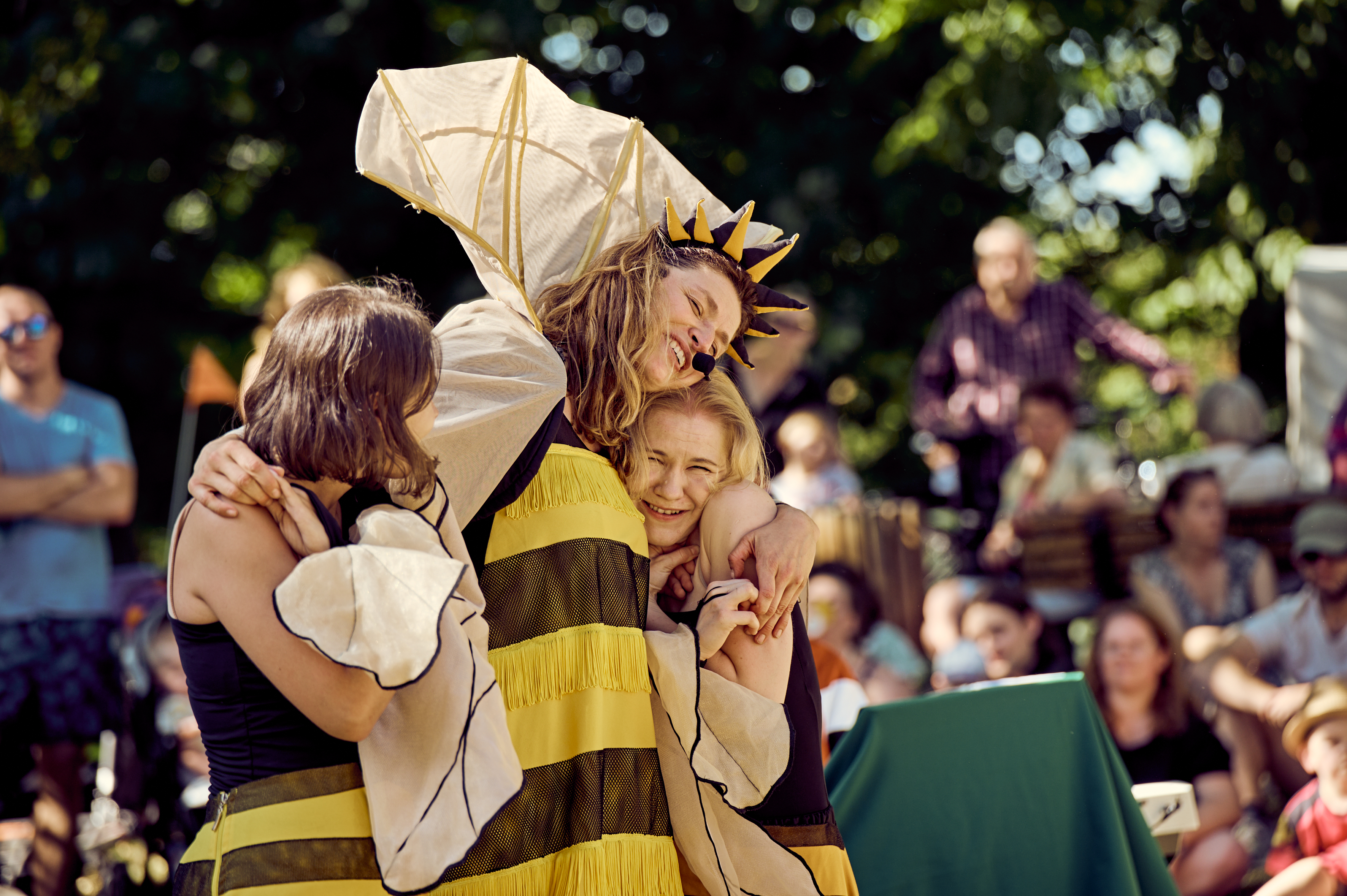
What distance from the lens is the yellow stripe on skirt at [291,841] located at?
1.65m

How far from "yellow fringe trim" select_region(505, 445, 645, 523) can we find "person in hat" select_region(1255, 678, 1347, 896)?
2.45 meters

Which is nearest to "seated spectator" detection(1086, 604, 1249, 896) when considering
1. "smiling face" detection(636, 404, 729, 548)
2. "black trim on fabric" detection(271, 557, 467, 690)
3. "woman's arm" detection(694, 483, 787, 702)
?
"woman's arm" detection(694, 483, 787, 702)

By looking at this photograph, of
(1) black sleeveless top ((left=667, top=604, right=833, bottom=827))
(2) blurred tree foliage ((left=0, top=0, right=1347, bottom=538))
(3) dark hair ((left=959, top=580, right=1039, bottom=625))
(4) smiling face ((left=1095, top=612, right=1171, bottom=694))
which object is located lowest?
(4) smiling face ((left=1095, top=612, right=1171, bottom=694))

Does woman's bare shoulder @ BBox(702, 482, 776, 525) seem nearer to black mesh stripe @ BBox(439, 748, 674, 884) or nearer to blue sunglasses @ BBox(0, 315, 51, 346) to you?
black mesh stripe @ BBox(439, 748, 674, 884)

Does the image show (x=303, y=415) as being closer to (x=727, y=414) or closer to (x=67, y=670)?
(x=727, y=414)

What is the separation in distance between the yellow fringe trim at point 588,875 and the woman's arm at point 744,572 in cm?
33

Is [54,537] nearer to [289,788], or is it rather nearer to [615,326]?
[615,326]

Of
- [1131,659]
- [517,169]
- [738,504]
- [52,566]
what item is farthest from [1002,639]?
[52,566]

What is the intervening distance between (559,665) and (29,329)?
3.41 m

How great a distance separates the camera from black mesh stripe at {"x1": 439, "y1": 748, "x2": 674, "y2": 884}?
1956 mm

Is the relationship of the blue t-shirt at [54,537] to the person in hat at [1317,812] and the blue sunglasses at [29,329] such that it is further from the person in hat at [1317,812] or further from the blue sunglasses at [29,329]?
the person in hat at [1317,812]

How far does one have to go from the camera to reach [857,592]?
509cm

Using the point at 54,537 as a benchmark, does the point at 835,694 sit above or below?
below

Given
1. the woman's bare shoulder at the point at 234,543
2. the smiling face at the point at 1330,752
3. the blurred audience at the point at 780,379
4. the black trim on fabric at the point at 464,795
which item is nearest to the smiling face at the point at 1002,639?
the smiling face at the point at 1330,752
